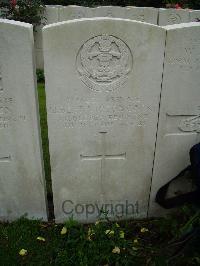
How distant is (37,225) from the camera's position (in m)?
3.16

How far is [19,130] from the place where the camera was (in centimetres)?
283

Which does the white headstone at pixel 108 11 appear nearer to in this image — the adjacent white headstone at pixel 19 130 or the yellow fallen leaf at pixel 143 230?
the adjacent white headstone at pixel 19 130

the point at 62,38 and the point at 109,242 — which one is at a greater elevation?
the point at 62,38

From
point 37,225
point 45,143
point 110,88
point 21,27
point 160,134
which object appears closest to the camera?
point 21,27

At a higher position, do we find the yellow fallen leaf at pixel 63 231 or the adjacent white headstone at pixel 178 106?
the adjacent white headstone at pixel 178 106

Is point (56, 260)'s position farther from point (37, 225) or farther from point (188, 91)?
point (188, 91)

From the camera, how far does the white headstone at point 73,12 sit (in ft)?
25.4

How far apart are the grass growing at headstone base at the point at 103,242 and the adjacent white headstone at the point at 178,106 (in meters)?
0.33

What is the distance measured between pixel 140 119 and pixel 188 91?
17.4 inches

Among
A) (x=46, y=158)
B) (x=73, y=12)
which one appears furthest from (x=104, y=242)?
(x=73, y=12)

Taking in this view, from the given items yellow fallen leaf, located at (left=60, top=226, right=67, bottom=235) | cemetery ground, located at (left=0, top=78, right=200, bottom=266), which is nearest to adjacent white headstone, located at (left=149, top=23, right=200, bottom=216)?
cemetery ground, located at (left=0, top=78, right=200, bottom=266)

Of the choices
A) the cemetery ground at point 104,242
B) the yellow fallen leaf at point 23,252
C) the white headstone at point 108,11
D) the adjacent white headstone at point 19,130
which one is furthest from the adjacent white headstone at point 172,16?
the yellow fallen leaf at point 23,252

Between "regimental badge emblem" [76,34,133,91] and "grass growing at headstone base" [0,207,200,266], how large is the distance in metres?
1.18

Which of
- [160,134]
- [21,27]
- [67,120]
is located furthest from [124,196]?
[21,27]
